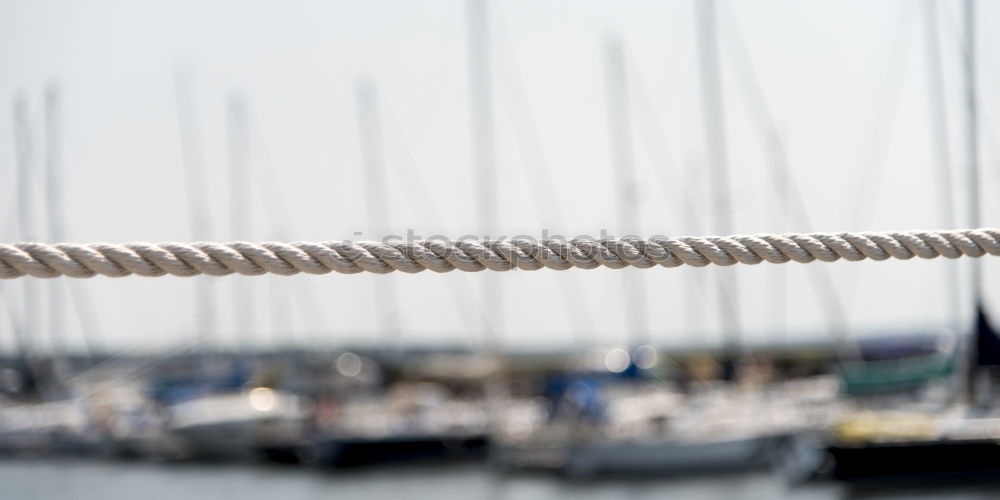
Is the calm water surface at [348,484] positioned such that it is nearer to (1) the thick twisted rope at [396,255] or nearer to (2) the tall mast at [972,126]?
(2) the tall mast at [972,126]

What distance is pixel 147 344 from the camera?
96.5ft

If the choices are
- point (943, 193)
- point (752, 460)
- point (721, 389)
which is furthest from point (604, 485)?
point (943, 193)

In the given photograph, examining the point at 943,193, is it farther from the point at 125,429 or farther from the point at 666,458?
the point at 125,429

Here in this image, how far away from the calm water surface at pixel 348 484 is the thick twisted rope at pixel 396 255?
1353cm

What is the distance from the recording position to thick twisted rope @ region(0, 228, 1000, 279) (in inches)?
80.3

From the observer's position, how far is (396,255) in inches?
83.4

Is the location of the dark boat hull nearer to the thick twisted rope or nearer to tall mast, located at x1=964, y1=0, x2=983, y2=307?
tall mast, located at x1=964, y1=0, x2=983, y2=307

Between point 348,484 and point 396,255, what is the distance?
741 inches

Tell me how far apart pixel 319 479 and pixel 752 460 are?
947cm

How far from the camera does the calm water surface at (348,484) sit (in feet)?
55.7

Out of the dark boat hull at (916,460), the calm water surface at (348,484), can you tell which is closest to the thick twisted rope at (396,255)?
the dark boat hull at (916,460)

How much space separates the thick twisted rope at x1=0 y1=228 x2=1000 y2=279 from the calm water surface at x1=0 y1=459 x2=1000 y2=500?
13.5 m

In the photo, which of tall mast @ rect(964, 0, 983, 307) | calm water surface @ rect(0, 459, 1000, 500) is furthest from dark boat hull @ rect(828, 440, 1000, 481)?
tall mast @ rect(964, 0, 983, 307)

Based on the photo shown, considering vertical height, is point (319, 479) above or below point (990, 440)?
below
